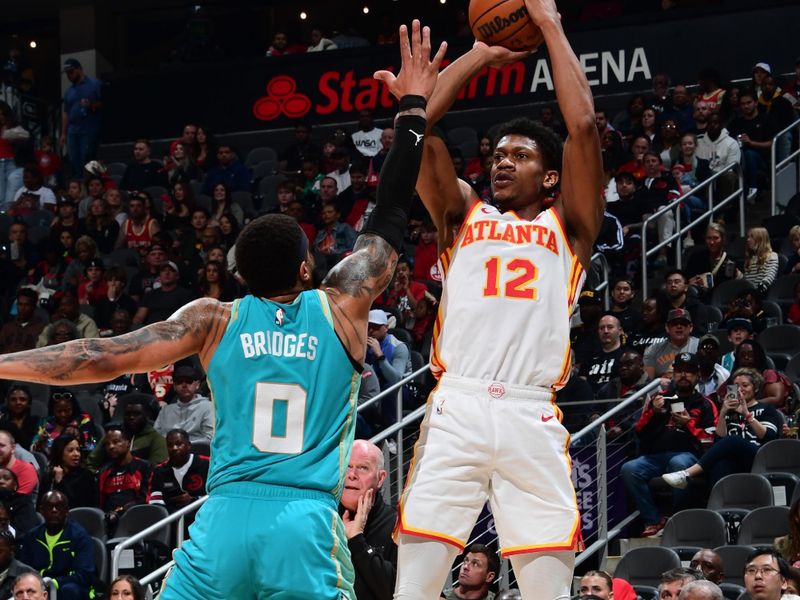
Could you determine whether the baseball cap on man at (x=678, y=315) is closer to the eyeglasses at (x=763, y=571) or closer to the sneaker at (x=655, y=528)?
the sneaker at (x=655, y=528)

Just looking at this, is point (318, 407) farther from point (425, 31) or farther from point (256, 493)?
point (425, 31)

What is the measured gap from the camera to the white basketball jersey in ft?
17.2

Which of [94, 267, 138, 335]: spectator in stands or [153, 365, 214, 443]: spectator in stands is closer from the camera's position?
[153, 365, 214, 443]: spectator in stands

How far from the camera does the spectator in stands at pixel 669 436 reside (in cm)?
1088

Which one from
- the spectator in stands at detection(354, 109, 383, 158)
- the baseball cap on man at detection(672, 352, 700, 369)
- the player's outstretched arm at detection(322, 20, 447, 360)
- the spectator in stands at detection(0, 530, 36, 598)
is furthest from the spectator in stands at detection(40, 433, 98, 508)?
the player's outstretched arm at detection(322, 20, 447, 360)

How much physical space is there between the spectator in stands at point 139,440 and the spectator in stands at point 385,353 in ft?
7.20

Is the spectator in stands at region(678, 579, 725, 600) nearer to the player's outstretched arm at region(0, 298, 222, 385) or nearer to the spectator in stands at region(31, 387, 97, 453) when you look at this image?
the player's outstretched arm at region(0, 298, 222, 385)

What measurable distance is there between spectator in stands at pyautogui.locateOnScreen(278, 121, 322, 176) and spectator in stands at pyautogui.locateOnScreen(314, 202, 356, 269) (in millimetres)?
2505

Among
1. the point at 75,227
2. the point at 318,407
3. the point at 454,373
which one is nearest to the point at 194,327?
the point at 318,407

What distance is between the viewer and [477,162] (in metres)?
16.5

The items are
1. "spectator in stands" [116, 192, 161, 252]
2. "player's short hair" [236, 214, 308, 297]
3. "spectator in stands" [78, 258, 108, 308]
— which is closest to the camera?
"player's short hair" [236, 214, 308, 297]

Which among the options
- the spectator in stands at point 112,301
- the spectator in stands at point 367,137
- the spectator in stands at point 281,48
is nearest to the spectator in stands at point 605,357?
A: the spectator in stands at point 112,301

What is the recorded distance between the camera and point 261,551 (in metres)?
4.09

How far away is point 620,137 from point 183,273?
5.47 m
